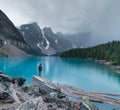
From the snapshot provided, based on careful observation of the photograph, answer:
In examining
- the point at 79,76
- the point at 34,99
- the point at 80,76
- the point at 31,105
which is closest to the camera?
the point at 31,105

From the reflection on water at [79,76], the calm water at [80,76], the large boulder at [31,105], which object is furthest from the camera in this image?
the reflection on water at [79,76]

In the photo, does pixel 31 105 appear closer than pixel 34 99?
Yes

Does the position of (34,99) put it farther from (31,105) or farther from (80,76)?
(80,76)

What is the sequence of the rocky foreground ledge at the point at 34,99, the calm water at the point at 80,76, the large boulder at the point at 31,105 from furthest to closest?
the calm water at the point at 80,76 < the rocky foreground ledge at the point at 34,99 < the large boulder at the point at 31,105

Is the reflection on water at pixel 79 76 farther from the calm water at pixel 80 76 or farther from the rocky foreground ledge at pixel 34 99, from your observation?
the rocky foreground ledge at pixel 34 99

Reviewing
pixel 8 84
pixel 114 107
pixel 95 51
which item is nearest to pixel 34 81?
pixel 8 84

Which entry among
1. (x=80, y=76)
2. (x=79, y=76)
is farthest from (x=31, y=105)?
(x=80, y=76)

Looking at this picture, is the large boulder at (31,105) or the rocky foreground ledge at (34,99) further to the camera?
the rocky foreground ledge at (34,99)

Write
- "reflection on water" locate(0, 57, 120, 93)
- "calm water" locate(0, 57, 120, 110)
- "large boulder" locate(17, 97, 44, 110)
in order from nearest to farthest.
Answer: "large boulder" locate(17, 97, 44, 110)
"calm water" locate(0, 57, 120, 110)
"reflection on water" locate(0, 57, 120, 93)

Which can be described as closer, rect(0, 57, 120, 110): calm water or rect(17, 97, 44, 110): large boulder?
rect(17, 97, 44, 110): large boulder

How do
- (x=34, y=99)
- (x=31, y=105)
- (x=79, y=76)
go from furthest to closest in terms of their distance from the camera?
(x=79, y=76), (x=34, y=99), (x=31, y=105)

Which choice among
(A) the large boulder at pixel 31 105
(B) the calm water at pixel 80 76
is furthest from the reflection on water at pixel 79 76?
(A) the large boulder at pixel 31 105

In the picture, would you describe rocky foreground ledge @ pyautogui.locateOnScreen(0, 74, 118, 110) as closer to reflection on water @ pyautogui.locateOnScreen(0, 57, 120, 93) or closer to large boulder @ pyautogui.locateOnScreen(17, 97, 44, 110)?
large boulder @ pyautogui.locateOnScreen(17, 97, 44, 110)

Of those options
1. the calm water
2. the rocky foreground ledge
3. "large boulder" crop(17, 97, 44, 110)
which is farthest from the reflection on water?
"large boulder" crop(17, 97, 44, 110)
